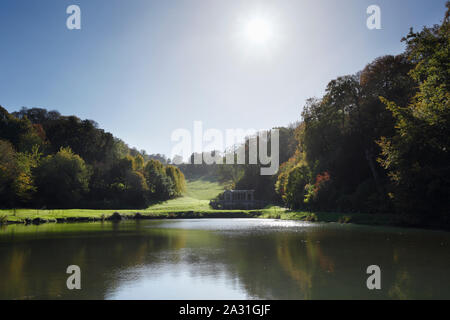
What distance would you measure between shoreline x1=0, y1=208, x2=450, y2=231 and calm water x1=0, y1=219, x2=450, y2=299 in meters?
8.86

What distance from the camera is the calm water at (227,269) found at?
28.3 ft

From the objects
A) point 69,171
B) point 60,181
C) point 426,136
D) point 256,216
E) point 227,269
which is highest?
point 426,136

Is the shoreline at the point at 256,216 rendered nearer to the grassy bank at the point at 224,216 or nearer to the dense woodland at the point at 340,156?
the grassy bank at the point at 224,216

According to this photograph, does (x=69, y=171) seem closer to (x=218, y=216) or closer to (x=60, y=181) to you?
(x=60, y=181)

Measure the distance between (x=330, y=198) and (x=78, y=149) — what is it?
48.7m

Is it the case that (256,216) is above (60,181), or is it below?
below

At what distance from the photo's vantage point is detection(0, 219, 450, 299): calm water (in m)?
8.64

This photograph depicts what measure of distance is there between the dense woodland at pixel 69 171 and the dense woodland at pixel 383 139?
86.5 ft

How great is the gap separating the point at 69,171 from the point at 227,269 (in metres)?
47.0

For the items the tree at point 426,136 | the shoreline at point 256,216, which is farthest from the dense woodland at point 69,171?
the tree at point 426,136

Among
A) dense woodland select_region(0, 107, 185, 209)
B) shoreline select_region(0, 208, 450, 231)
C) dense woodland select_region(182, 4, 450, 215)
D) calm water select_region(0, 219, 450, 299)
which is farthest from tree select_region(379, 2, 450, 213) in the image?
dense woodland select_region(0, 107, 185, 209)

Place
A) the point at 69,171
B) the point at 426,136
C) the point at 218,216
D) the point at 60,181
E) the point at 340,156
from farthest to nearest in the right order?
the point at 69,171, the point at 60,181, the point at 218,216, the point at 340,156, the point at 426,136

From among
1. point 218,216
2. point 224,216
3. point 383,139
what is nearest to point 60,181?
point 218,216

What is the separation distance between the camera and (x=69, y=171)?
171ft
